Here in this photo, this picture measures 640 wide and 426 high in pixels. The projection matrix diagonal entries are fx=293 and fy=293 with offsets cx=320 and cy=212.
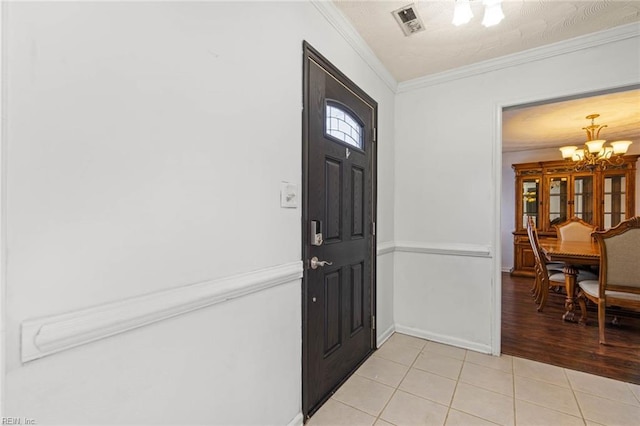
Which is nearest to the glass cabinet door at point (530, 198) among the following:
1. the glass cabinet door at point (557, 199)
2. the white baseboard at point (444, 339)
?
the glass cabinet door at point (557, 199)

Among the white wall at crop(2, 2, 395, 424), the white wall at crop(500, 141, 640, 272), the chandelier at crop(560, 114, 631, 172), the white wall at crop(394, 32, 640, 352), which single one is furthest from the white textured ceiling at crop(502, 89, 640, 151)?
the white wall at crop(2, 2, 395, 424)

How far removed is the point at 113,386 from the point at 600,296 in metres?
3.64

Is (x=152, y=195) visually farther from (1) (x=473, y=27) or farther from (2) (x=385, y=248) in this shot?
(1) (x=473, y=27)

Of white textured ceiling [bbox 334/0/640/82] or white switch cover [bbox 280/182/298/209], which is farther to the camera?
white textured ceiling [bbox 334/0/640/82]

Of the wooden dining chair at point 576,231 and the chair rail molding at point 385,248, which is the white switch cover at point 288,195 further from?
the wooden dining chair at point 576,231

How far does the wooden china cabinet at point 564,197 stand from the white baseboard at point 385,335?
3.72 m

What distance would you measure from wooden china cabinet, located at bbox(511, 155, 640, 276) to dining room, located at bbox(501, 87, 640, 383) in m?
0.01

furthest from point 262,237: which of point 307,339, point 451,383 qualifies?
point 451,383

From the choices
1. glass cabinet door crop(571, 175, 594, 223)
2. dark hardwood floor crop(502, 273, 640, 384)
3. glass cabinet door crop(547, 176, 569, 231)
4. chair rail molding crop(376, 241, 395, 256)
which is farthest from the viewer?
glass cabinet door crop(547, 176, 569, 231)

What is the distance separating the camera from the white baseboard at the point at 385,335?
2.62m

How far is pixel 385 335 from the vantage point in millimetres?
2734

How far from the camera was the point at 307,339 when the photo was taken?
1668 mm

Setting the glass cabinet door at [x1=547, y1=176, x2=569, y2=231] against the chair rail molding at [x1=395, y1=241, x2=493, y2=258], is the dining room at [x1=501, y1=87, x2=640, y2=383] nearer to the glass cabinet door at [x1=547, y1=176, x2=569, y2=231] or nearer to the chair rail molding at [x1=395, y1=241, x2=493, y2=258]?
the glass cabinet door at [x1=547, y1=176, x2=569, y2=231]

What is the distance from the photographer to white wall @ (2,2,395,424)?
0.71m
